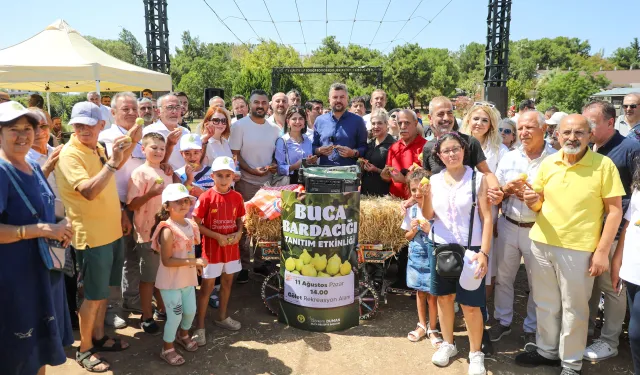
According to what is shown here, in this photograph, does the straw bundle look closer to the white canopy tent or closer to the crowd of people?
the crowd of people

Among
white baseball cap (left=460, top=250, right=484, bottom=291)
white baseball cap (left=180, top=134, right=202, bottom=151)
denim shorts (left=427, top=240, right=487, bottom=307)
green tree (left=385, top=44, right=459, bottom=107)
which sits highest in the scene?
green tree (left=385, top=44, right=459, bottom=107)

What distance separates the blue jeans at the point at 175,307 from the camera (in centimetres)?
373

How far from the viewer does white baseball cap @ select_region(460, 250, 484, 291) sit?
11.3 ft

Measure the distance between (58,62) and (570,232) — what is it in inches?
322

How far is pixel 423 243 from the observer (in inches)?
167

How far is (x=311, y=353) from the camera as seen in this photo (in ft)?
13.2

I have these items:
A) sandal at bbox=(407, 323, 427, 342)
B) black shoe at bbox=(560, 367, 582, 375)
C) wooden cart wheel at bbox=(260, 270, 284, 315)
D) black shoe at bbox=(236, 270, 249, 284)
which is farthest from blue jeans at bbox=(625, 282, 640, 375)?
black shoe at bbox=(236, 270, 249, 284)

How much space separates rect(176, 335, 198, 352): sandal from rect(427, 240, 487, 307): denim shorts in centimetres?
228

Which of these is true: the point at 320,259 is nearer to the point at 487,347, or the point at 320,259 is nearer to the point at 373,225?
the point at 373,225

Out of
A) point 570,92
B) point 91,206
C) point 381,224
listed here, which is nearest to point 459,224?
point 381,224

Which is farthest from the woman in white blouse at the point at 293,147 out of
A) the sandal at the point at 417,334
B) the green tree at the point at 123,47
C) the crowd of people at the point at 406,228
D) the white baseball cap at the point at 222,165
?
the green tree at the point at 123,47

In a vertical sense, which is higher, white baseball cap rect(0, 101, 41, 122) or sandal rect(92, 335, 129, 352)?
white baseball cap rect(0, 101, 41, 122)

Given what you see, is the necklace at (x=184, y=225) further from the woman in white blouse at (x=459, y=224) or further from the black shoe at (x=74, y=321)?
the woman in white blouse at (x=459, y=224)

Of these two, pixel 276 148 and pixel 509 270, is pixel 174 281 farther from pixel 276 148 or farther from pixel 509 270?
pixel 509 270
